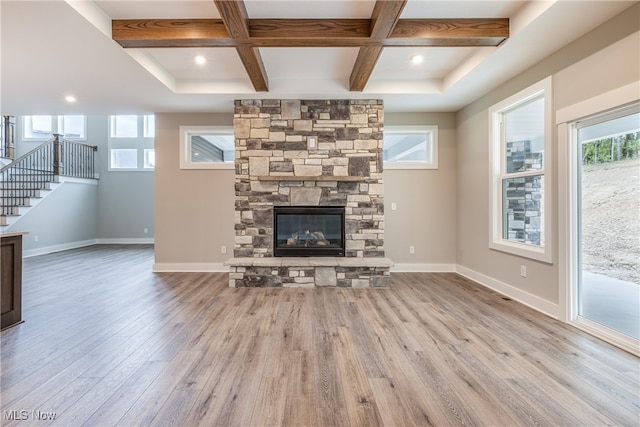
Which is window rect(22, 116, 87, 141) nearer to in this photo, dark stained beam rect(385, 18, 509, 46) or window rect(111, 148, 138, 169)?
window rect(111, 148, 138, 169)

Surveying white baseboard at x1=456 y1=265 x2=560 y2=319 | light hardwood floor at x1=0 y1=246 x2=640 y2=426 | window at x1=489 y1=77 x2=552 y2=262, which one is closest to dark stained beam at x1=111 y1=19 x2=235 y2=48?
light hardwood floor at x1=0 y1=246 x2=640 y2=426

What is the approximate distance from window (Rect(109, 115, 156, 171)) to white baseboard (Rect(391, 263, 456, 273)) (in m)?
7.85

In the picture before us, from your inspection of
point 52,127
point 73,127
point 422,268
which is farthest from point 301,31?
point 52,127

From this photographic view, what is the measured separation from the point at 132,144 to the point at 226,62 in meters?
7.01

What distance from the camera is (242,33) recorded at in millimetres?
2629

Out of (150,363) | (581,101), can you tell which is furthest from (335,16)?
(150,363)

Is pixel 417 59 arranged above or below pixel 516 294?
above

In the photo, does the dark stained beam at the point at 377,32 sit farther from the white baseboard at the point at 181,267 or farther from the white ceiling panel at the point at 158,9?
the white baseboard at the point at 181,267

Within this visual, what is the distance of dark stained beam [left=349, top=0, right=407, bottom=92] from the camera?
2.30 metres

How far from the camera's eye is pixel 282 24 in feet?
8.95

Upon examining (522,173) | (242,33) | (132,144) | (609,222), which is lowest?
(609,222)

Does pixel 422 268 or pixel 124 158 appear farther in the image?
pixel 124 158

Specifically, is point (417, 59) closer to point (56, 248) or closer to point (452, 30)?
point (452, 30)

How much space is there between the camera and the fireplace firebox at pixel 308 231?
14.3 ft
